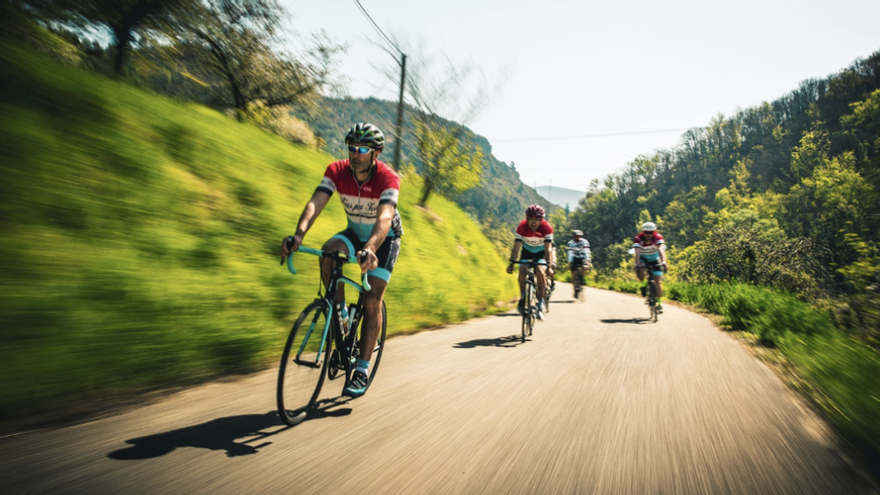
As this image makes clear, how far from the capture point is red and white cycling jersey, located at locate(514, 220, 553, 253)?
778 centimetres

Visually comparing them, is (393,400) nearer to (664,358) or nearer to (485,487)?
(485,487)

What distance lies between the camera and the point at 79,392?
2.88m

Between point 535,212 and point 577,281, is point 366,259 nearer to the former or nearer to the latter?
point 535,212

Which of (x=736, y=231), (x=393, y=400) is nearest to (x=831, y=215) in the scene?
(x=736, y=231)

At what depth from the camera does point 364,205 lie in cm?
365

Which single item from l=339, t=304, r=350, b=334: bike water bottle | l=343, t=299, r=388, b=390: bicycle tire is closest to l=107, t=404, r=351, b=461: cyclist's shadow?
l=343, t=299, r=388, b=390: bicycle tire

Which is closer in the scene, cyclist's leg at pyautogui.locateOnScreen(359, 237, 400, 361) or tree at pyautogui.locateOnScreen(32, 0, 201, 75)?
cyclist's leg at pyautogui.locateOnScreen(359, 237, 400, 361)

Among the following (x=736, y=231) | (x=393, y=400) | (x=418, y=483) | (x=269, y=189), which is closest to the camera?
(x=418, y=483)

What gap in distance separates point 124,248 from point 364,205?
2.44 m

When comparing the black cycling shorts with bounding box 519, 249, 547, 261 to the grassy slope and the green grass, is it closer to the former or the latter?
the grassy slope

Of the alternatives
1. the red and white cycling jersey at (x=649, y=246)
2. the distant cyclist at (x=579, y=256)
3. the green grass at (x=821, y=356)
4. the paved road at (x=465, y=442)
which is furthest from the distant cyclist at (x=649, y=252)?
the paved road at (x=465, y=442)

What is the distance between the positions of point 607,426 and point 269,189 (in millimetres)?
6646

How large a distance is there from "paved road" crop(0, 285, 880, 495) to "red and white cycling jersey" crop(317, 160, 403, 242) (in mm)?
1617

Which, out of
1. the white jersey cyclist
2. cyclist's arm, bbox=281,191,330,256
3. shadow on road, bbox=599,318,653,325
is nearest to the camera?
cyclist's arm, bbox=281,191,330,256
